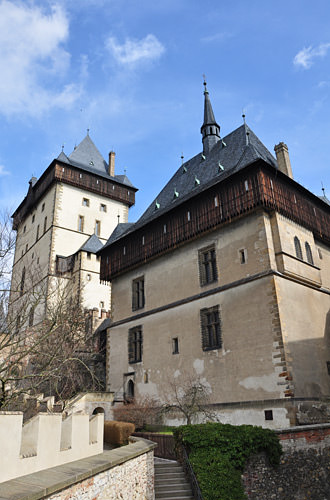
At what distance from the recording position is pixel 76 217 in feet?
141

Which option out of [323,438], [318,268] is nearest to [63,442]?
[323,438]

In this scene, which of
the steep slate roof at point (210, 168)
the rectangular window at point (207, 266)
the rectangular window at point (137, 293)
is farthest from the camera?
the rectangular window at point (137, 293)

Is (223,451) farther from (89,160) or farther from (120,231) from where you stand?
(89,160)

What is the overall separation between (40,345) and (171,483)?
870cm

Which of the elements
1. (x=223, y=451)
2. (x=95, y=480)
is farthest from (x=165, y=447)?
(x=95, y=480)

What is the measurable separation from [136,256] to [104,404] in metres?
8.81

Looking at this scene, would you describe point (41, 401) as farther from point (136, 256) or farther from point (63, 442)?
point (136, 256)

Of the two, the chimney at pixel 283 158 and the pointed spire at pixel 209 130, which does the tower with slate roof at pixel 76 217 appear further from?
the chimney at pixel 283 158

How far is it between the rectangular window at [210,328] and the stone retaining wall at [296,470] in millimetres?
6508

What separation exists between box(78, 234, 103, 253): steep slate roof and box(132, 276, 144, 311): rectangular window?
47.4ft

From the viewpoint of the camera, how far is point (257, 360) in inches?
666

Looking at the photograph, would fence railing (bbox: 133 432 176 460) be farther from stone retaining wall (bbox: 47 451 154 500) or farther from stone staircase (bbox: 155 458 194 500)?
stone retaining wall (bbox: 47 451 154 500)

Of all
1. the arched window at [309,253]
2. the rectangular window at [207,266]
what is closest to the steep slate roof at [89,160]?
the rectangular window at [207,266]

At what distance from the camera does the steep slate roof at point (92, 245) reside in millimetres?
39094
